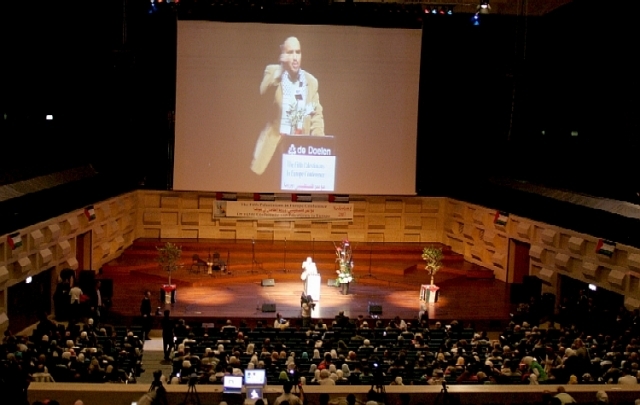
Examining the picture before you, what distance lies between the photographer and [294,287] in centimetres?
2189

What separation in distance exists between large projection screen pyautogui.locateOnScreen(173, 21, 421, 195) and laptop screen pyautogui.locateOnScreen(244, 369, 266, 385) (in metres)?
15.9

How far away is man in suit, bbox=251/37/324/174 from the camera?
2472 cm

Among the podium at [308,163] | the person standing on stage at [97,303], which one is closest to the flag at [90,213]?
the person standing on stage at [97,303]

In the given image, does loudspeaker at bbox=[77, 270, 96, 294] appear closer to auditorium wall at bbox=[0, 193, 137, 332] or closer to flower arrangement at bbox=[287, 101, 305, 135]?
auditorium wall at bbox=[0, 193, 137, 332]

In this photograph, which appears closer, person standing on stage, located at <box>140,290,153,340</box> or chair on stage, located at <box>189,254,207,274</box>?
person standing on stage, located at <box>140,290,153,340</box>

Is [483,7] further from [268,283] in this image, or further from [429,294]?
[268,283]

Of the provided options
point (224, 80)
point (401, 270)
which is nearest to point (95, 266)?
point (224, 80)

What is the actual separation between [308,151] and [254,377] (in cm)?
1615

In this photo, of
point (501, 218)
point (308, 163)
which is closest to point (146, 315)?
point (308, 163)

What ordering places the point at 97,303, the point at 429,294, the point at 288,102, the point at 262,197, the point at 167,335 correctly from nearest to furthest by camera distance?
the point at 167,335 < the point at 97,303 < the point at 429,294 < the point at 288,102 < the point at 262,197

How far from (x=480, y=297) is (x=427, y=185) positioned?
692cm

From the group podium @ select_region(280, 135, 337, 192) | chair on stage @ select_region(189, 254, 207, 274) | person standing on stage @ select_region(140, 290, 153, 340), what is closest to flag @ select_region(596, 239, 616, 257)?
podium @ select_region(280, 135, 337, 192)

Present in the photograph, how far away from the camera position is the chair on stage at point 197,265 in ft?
74.9

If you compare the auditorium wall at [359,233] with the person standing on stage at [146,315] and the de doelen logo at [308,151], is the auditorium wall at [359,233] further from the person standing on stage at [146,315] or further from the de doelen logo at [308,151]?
the person standing on stage at [146,315]
